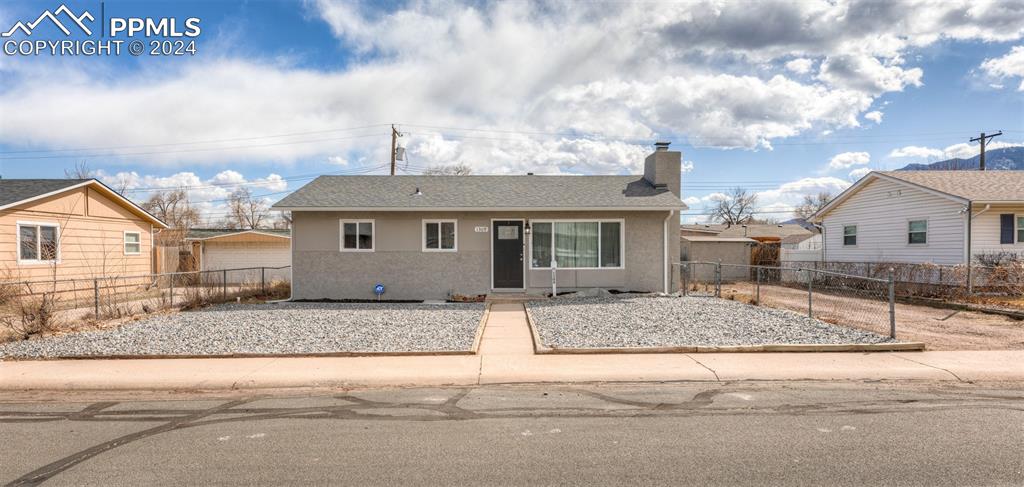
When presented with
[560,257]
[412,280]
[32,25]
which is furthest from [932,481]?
[32,25]

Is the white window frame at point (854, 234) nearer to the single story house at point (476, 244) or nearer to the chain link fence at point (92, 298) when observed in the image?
the single story house at point (476, 244)

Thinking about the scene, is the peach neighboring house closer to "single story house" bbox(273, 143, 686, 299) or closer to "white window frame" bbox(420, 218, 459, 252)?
"single story house" bbox(273, 143, 686, 299)

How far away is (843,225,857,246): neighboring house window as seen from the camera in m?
21.6

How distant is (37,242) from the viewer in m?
14.8

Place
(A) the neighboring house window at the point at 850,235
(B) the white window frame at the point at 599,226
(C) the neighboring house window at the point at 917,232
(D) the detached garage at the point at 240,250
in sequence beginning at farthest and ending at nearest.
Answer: (D) the detached garage at the point at 240,250 → (A) the neighboring house window at the point at 850,235 → (C) the neighboring house window at the point at 917,232 → (B) the white window frame at the point at 599,226

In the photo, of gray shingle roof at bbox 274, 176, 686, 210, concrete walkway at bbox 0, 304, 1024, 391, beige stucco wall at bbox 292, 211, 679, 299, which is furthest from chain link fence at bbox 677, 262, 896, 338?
beige stucco wall at bbox 292, 211, 679, 299

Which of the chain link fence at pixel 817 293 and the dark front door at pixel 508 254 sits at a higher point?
the dark front door at pixel 508 254

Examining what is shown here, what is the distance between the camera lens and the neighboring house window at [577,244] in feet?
48.0

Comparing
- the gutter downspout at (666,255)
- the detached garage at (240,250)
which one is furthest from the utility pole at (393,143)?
the gutter downspout at (666,255)

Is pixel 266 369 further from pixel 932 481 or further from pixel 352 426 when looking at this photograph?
pixel 932 481

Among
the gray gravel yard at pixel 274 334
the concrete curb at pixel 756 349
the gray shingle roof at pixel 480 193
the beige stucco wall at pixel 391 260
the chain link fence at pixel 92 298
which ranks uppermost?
the gray shingle roof at pixel 480 193

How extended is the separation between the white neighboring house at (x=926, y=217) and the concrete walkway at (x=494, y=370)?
1092cm

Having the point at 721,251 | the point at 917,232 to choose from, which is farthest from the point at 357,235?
the point at 917,232

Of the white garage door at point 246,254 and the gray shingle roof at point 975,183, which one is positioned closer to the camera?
the gray shingle roof at point 975,183
